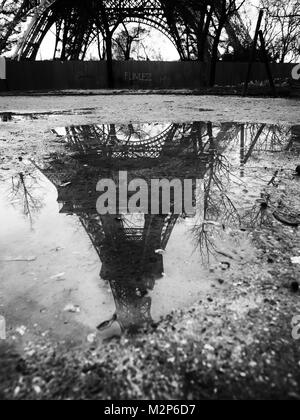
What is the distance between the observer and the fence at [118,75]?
26266 millimetres

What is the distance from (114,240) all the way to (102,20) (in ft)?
96.4

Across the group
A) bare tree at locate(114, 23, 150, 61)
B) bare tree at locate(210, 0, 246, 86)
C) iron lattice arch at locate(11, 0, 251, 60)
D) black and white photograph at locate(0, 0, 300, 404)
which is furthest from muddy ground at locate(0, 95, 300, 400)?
bare tree at locate(114, 23, 150, 61)

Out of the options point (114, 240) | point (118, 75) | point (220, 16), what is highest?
point (220, 16)

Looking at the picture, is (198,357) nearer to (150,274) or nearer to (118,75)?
(150,274)

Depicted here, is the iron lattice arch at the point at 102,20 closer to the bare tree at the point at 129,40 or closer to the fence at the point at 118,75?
the fence at the point at 118,75

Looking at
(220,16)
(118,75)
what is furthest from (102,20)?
(220,16)

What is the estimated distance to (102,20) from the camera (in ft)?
86.6

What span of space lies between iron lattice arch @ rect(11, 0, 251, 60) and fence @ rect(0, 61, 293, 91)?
221 centimetres

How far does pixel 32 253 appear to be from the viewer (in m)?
2.12

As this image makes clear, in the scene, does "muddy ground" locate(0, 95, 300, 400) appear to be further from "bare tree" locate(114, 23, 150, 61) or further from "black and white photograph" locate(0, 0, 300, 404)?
"bare tree" locate(114, 23, 150, 61)

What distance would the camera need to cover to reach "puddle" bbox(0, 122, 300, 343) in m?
1.63

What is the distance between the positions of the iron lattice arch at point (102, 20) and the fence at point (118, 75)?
2.21m

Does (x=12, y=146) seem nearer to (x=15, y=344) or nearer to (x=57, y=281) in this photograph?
(x=57, y=281)
